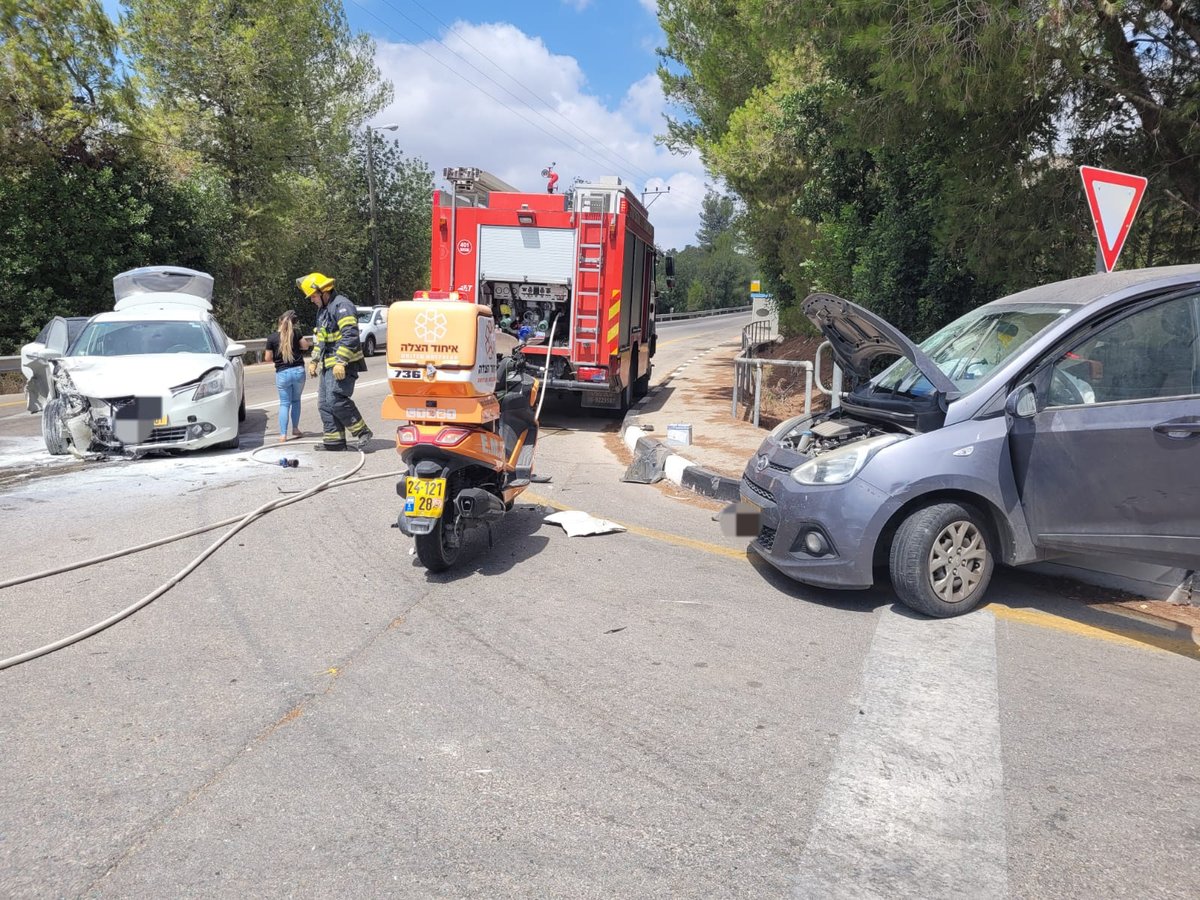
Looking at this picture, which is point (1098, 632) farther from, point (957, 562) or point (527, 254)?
point (527, 254)

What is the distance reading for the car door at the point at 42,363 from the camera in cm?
940

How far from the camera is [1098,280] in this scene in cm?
520

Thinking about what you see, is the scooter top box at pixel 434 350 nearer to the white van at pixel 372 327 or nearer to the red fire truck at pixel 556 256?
the red fire truck at pixel 556 256

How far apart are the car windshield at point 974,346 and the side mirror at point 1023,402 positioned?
23 centimetres

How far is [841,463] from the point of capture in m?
4.96

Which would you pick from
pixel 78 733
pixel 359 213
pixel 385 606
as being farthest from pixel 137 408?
pixel 359 213

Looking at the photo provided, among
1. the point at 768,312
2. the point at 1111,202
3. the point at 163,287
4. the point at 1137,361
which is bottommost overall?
the point at 1137,361

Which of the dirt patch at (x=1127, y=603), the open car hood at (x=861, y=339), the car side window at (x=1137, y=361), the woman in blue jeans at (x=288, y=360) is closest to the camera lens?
the car side window at (x=1137, y=361)

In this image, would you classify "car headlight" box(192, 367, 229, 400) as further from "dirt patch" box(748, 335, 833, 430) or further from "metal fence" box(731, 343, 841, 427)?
"dirt patch" box(748, 335, 833, 430)

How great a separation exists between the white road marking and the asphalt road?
0.01 meters

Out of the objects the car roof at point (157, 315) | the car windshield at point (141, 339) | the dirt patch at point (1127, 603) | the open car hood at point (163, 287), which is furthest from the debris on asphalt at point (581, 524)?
the open car hood at point (163, 287)

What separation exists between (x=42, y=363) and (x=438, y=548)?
6.78 metres

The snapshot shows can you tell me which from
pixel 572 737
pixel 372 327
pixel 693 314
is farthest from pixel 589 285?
pixel 693 314

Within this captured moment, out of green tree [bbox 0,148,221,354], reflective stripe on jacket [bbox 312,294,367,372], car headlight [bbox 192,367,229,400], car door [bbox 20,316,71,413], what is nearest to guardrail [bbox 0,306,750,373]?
green tree [bbox 0,148,221,354]
